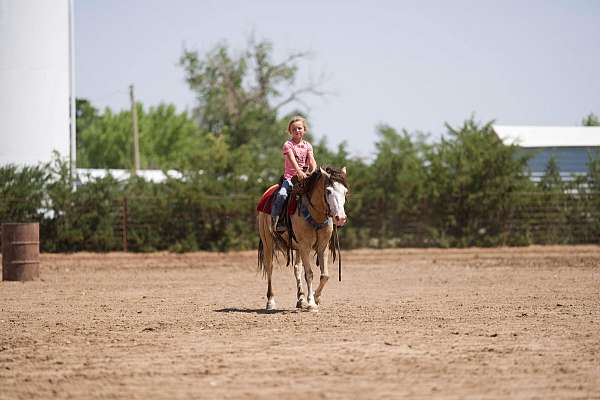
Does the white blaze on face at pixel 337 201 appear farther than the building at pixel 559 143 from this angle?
No

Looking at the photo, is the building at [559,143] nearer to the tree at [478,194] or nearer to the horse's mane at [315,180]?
the tree at [478,194]

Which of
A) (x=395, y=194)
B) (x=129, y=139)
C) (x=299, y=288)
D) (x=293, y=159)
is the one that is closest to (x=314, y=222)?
(x=293, y=159)

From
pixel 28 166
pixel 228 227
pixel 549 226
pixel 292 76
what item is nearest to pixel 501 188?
pixel 549 226

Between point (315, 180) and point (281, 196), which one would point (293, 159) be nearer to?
point (315, 180)

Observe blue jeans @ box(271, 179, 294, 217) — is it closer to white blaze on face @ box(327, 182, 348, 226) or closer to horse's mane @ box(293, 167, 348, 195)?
horse's mane @ box(293, 167, 348, 195)

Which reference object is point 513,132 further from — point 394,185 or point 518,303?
point 518,303

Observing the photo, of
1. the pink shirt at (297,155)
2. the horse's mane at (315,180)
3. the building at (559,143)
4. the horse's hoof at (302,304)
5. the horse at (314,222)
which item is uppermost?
the building at (559,143)

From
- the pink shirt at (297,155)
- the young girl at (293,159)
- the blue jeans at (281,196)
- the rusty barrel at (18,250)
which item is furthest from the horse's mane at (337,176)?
the rusty barrel at (18,250)

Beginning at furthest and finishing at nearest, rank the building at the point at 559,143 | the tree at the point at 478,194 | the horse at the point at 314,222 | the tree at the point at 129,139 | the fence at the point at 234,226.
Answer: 1. the tree at the point at 129,139
2. the building at the point at 559,143
3. the tree at the point at 478,194
4. the fence at the point at 234,226
5. the horse at the point at 314,222

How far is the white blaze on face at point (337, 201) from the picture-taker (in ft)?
42.0

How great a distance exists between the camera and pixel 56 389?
8.11 meters

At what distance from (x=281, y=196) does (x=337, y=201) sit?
4.31 ft

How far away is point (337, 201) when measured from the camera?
508 inches

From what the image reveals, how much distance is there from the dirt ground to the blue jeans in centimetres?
145
